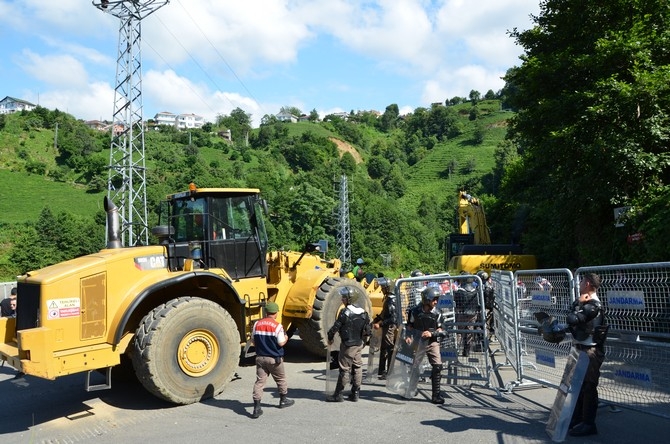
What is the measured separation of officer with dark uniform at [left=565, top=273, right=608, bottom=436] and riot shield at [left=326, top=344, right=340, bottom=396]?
11.0 feet

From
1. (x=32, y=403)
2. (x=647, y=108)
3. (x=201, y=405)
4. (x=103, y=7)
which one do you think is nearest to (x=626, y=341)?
(x=201, y=405)

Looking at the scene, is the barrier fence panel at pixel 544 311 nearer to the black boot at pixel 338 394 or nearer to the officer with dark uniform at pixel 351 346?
the officer with dark uniform at pixel 351 346

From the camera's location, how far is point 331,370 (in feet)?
26.1

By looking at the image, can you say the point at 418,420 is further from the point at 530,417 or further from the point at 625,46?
the point at 625,46

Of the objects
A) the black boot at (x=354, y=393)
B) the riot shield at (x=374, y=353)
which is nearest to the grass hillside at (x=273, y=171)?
the riot shield at (x=374, y=353)

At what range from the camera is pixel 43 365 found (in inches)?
243

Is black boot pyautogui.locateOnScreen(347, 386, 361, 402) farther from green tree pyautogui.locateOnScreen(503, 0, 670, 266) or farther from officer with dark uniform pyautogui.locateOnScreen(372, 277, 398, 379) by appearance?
green tree pyautogui.locateOnScreen(503, 0, 670, 266)

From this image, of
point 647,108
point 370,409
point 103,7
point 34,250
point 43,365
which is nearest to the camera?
point 43,365

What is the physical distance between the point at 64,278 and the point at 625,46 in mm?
13737

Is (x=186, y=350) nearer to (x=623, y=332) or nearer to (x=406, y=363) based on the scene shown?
(x=406, y=363)

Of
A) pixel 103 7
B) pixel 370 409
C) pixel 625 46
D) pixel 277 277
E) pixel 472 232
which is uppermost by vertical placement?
pixel 103 7

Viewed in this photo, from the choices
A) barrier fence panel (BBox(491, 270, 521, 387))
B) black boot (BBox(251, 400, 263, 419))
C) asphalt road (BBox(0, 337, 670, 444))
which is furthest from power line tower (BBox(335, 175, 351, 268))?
black boot (BBox(251, 400, 263, 419))

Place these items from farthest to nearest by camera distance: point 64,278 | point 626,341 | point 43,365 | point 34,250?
point 34,250
point 64,278
point 43,365
point 626,341

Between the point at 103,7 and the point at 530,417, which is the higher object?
the point at 103,7
